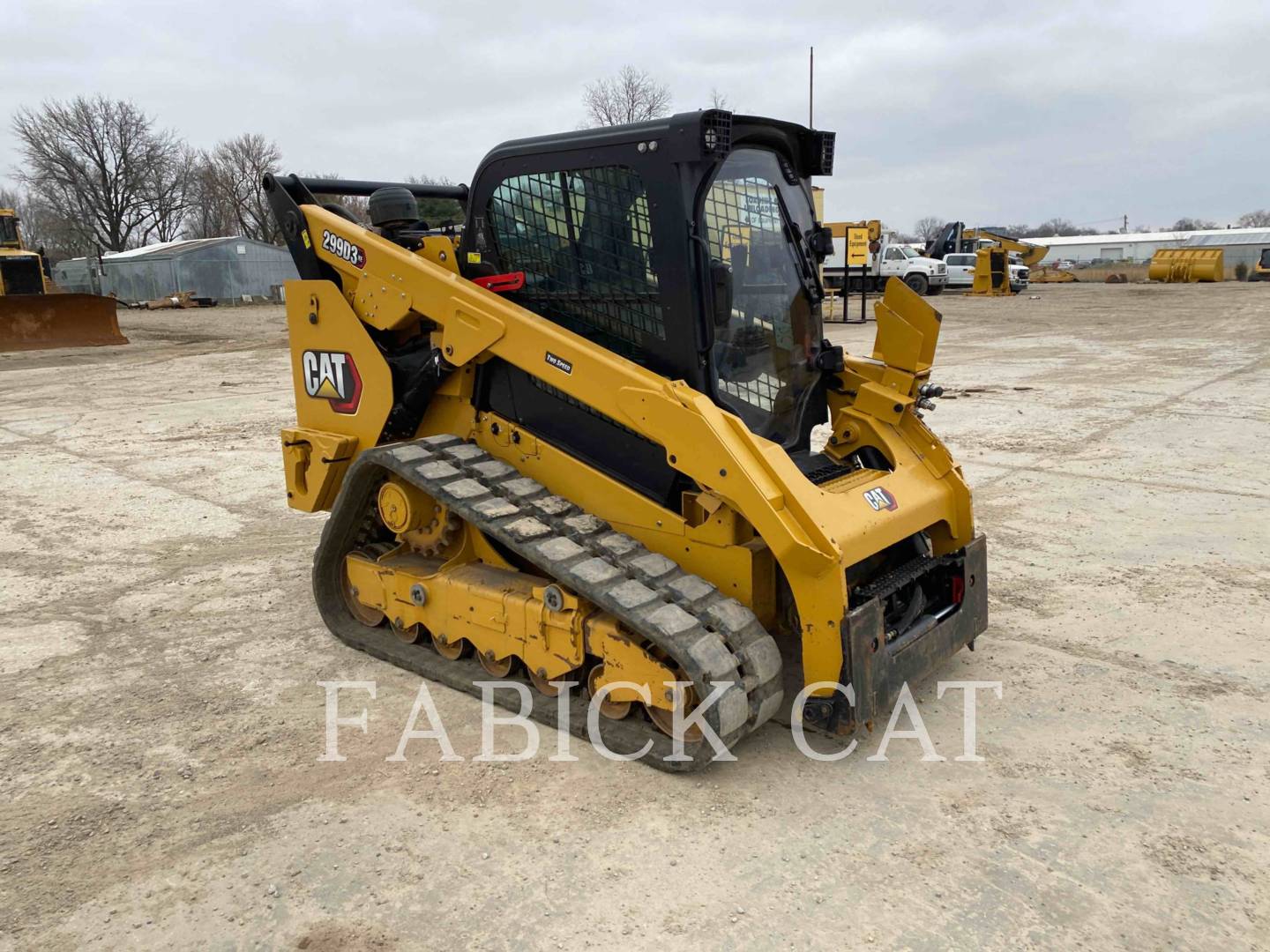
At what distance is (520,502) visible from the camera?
4.00 m

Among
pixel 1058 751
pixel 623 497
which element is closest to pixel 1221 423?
pixel 1058 751

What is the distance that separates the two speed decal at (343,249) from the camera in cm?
449

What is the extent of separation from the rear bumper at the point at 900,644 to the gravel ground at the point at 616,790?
22cm

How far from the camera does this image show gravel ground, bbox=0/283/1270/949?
8.96 feet

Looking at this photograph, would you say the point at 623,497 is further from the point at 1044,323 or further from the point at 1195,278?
the point at 1195,278

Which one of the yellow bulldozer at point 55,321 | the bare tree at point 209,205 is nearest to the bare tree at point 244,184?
the bare tree at point 209,205

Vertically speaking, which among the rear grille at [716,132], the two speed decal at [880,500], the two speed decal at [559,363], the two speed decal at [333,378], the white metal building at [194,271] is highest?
the white metal building at [194,271]

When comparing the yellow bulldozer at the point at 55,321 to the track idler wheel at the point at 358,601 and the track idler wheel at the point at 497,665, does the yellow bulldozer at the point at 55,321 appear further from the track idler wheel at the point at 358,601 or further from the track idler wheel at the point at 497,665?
the track idler wheel at the point at 497,665

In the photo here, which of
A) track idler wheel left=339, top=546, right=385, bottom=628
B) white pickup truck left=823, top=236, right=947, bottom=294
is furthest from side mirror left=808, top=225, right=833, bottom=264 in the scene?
white pickup truck left=823, top=236, right=947, bottom=294

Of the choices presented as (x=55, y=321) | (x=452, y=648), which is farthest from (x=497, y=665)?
(x=55, y=321)

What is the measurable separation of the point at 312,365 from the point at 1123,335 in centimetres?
1823

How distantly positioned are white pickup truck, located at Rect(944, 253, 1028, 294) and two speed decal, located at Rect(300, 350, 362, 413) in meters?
33.4

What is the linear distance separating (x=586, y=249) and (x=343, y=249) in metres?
1.32
